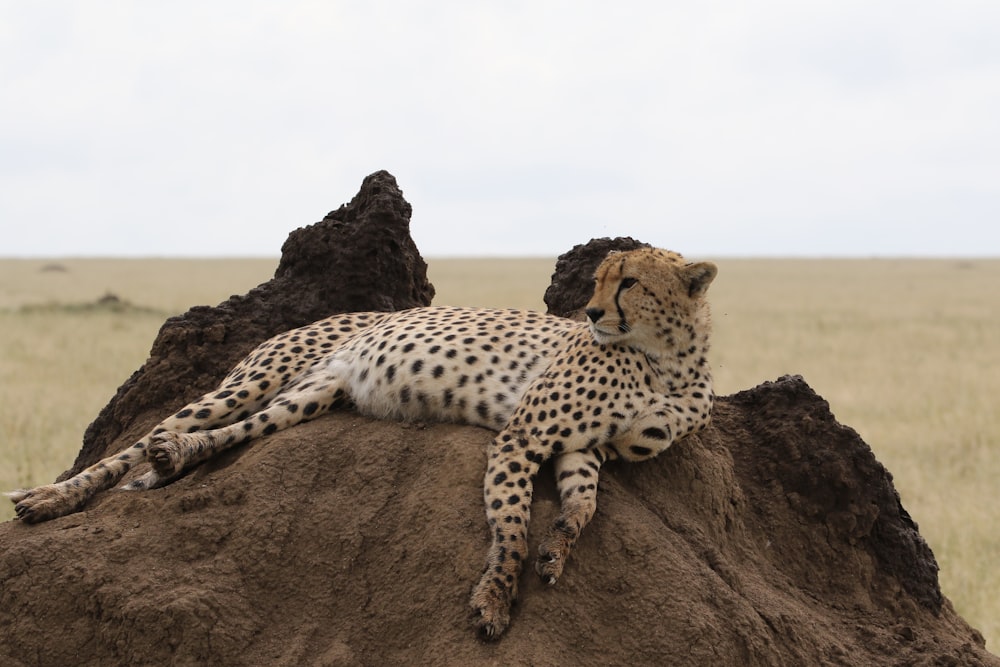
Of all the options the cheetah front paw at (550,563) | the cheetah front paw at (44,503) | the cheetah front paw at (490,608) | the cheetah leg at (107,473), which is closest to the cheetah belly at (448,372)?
the cheetah leg at (107,473)

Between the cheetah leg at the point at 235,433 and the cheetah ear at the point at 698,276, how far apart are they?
147cm

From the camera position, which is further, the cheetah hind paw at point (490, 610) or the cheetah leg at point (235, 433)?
the cheetah leg at point (235, 433)

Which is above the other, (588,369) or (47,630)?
(588,369)

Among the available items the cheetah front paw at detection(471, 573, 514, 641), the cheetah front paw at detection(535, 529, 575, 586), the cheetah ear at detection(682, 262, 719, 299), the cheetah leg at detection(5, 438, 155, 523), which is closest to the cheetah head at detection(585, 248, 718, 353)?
the cheetah ear at detection(682, 262, 719, 299)

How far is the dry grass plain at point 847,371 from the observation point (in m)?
8.73

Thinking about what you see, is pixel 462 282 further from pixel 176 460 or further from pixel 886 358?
pixel 176 460

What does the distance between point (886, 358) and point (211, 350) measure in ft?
49.9

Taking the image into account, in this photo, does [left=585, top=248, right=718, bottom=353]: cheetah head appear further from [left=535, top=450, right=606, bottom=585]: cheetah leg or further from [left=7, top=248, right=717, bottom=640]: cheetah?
[left=535, top=450, right=606, bottom=585]: cheetah leg

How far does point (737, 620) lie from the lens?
3.69 meters

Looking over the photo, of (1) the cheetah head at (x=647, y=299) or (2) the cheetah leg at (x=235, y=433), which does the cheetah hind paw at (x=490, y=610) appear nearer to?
(1) the cheetah head at (x=647, y=299)

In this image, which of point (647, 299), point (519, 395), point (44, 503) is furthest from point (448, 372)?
point (44, 503)

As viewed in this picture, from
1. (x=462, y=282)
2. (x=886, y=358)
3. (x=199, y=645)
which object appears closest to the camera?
(x=199, y=645)

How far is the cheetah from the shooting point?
3994 millimetres

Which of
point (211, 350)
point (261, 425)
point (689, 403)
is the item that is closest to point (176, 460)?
point (261, 425)
